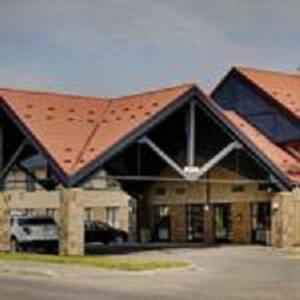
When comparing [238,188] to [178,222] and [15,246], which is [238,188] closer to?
[178,222]

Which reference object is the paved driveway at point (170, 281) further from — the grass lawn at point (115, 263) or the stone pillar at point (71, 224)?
the stone pillar at point (71, 224)

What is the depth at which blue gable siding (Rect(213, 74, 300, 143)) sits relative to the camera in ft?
153

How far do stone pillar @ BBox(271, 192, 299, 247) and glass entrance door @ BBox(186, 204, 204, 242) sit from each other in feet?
22.0

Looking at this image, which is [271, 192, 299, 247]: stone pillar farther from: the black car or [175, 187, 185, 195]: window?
the black car

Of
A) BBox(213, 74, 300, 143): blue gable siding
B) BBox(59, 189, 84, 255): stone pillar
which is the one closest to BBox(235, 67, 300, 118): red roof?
BBox(213, 74, 300, 143): blue gable siding

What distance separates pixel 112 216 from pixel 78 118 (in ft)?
67.5

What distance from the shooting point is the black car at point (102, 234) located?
5197 centimetres

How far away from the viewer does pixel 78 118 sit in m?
41.1

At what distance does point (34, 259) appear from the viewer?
32.6 metres

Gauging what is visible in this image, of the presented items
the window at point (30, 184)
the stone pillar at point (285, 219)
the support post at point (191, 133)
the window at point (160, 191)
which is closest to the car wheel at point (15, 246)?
the window at point (30, 184)

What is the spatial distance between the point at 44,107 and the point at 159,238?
1228 centimetres

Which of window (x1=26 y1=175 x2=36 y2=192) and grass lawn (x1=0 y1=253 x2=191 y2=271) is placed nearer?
grass lawn (x1=0 y1=253 x2=191 y2=271)

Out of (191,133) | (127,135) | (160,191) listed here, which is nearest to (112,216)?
(160,191)

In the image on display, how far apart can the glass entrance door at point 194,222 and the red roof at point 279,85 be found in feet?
21.5
